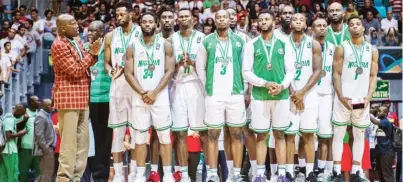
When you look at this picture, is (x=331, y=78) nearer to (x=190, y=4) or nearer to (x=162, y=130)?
(x=162, y=130)

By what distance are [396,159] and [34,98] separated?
605 centimetres

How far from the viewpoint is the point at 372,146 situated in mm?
15422

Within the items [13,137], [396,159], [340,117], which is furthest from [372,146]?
[13,137]

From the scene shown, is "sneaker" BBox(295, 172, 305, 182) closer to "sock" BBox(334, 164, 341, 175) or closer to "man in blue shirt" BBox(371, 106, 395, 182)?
"sock" BBox(334, 164, 341, 175)

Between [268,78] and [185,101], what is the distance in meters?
1.00

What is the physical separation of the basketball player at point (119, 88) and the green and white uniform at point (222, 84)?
0.91m

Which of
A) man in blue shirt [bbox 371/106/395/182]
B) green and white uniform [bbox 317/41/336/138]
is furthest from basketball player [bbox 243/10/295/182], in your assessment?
man in blue shirt [bbox 371/106/395/182]

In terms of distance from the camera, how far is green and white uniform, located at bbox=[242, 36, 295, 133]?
35.0 feet

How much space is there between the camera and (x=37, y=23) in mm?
18719

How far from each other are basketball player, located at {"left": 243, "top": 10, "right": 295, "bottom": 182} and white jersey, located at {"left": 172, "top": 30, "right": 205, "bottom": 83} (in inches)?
25.2

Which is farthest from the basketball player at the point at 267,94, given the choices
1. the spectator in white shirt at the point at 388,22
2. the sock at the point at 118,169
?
the spectator in white shirt at the point at 388,22

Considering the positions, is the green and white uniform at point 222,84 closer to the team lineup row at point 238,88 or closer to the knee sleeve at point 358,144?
the team lineup row at point 238,88

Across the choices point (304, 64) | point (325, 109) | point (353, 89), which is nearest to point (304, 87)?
point (304, 64)

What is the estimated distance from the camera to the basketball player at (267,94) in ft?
35.0
